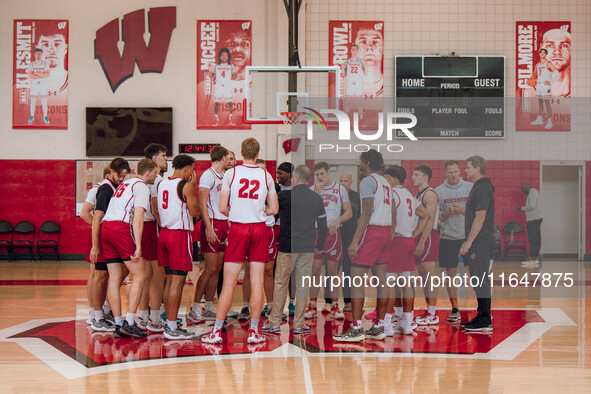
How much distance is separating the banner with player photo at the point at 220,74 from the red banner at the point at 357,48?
202cm

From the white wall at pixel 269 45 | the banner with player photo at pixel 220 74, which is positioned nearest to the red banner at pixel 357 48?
the white wall at pixel 269 45

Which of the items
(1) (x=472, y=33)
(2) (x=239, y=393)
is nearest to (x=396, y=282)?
(2) (x=239, y=393)

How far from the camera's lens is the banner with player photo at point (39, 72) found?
1420 centimetres

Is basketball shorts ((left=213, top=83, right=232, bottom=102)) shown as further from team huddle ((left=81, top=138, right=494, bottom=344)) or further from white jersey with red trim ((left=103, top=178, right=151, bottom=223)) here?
white jersey with red trim ((left=103, top=178, right=151, bottom=223))

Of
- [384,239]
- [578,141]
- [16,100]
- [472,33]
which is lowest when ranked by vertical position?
[384,239]

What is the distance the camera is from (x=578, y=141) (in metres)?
14.1

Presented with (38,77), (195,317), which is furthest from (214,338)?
(38,77)

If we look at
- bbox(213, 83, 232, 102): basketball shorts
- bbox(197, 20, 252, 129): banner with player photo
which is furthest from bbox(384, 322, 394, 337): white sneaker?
bbox(213, 83, 232, 102): basketball shorts

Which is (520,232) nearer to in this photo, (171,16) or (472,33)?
(472,33)

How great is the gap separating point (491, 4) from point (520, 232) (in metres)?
5.24

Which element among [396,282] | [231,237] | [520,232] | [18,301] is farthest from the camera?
[520,232]

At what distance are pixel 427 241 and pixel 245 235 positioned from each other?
2.22 m

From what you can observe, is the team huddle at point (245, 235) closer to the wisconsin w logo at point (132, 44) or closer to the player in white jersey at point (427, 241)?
the player in white jersey at point (427, 241)

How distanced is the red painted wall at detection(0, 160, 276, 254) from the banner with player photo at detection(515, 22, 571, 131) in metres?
5.99
